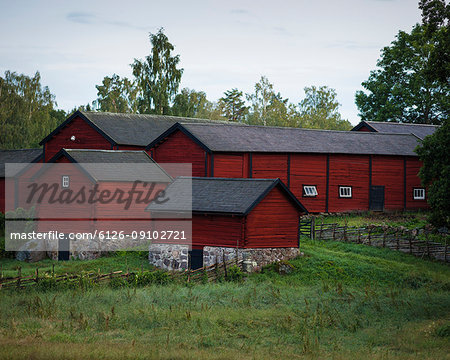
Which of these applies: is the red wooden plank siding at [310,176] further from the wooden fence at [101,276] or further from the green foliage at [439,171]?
the wooden fence at [101,276]

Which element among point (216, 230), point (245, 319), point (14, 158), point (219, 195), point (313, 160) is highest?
point (14, 158)

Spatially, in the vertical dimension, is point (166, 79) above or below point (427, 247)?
above

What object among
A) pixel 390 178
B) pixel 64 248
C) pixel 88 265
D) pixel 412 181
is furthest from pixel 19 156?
pixel 412 181

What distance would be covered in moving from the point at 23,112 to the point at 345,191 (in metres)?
44.6

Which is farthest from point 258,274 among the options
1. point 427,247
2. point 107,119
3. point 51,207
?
point 107,119

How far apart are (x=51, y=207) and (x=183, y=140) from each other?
1064cm

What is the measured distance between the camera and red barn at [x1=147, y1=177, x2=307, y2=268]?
29516 mm

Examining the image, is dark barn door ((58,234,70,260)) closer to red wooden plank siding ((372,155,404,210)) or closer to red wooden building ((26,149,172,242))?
red wooden building ((26,149,172,242))

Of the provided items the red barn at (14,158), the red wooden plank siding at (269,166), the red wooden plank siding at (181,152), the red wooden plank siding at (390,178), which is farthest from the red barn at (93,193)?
the red wooden plank siding at (390,178)

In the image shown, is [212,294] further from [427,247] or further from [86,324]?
[427,247]

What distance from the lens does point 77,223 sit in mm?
34000

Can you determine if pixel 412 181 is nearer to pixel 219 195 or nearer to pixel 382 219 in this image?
pixel 382 219

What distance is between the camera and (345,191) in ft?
143

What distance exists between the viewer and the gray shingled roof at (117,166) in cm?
3422
